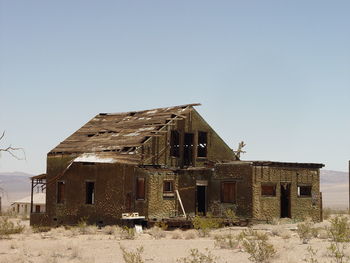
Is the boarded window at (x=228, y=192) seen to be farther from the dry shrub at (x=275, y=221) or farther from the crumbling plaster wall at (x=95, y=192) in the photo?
the crumbling plaster wall at (x=95, y=192)

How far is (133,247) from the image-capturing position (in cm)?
1978

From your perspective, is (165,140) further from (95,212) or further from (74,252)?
(74,252)

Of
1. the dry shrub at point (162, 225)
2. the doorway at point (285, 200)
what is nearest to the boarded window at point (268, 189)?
the doorway at point (285, 200)

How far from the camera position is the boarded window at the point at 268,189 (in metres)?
28.9

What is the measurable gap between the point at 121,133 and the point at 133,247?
42.5ft

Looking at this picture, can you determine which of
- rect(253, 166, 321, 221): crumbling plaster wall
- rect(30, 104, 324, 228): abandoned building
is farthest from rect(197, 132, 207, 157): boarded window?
rect(253, 166, 321, 221): crumbling plaster wall

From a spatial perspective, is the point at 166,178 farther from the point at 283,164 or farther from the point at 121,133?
the point at 283,164

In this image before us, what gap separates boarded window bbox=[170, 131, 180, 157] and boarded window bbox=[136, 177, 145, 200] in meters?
3.28

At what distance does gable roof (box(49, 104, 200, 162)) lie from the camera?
2947 cm

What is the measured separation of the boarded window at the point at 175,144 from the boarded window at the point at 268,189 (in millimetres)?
5287

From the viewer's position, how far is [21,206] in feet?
165

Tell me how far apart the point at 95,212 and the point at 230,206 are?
7270 millimetres

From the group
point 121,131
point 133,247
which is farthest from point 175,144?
point 133,247

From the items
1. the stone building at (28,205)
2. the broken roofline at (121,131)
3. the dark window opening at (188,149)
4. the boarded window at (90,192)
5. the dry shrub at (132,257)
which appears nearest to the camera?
the dry shrub at (132,257)
